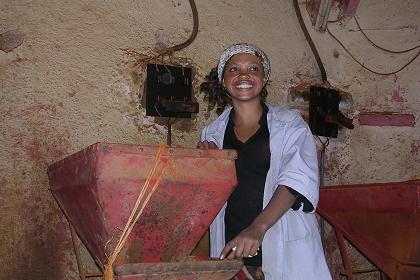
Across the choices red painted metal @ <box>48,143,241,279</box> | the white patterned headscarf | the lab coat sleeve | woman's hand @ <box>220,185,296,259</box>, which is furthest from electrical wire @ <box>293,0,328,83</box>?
red painted metal @ <box>48,143,241,279</box>

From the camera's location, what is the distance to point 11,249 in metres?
2.74

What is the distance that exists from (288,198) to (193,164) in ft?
1.53

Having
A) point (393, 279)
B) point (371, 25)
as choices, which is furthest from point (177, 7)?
point (393, 279)

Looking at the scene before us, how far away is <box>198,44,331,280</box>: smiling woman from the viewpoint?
1.93m

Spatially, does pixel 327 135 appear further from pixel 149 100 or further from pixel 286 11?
pixel 149 100

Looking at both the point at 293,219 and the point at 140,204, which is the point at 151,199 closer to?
the point at 140,204

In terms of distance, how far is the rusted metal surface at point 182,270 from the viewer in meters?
1.50

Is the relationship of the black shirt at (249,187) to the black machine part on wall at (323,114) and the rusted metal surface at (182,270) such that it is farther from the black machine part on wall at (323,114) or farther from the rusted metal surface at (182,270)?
the black machine part on wall at (323,114)

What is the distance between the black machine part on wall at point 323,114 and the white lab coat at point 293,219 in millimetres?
1799

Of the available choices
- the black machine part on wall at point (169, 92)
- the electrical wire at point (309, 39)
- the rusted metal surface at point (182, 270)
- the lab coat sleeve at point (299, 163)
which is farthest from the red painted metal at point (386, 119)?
the rusted metal surface at point (182, 270)

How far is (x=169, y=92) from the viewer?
11.0 ft

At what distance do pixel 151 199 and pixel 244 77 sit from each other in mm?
934

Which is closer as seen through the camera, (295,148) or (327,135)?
(295,148)

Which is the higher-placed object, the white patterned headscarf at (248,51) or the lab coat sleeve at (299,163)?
the white patterned headscarf at (248,51)
